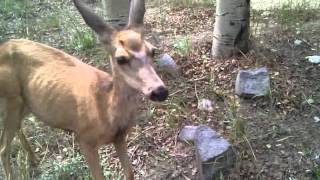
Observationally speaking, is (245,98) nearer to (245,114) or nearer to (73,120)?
(245,114)

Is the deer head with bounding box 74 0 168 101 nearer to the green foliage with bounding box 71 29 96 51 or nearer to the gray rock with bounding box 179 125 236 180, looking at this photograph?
the gray rock with bounding box 179 125 236 180

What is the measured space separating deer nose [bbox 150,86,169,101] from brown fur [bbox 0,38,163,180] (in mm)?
287

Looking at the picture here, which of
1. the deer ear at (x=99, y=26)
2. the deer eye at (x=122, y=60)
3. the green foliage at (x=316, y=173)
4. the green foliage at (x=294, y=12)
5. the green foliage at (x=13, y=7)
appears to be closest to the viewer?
the deer eye at (x=122, y=60)

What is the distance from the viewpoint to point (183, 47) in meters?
6.66

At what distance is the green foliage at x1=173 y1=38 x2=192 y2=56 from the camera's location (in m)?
A: 6.60

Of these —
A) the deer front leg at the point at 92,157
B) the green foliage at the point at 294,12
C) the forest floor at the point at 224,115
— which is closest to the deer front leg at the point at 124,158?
the deer front leg at the point at 92,157

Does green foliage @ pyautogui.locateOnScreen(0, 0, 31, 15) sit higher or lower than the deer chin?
higher

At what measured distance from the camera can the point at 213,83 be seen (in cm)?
598

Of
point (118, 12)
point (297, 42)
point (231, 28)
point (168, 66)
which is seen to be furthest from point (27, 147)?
point (297, 42)

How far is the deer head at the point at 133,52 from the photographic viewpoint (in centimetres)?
384

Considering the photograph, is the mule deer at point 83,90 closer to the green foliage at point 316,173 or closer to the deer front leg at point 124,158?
the deer front leg at point 124,158

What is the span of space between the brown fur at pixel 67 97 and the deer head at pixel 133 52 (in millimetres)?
19

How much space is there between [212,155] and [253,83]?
4.01ft

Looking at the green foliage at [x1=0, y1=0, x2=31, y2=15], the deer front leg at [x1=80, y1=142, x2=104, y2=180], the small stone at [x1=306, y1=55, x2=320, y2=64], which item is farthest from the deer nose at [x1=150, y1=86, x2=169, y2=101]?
the green foliage at [x1=0, y1=0, x2=31, y2=15]
